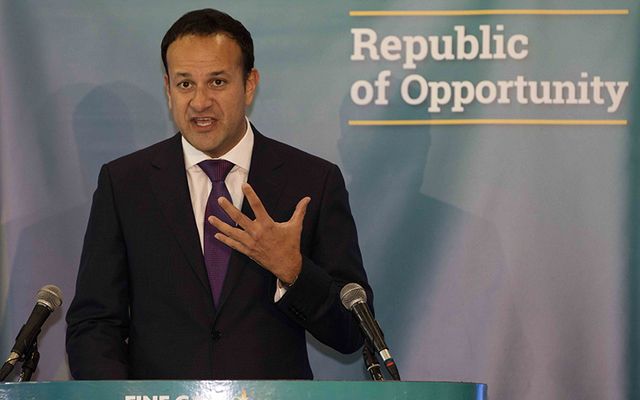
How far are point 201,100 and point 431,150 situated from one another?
1.36 metres

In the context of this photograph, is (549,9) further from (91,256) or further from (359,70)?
(91,256)

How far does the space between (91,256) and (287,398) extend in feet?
5.00

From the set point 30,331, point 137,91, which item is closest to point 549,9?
point 137,91

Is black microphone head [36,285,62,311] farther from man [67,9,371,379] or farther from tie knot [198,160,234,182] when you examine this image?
tie knot [198,160,234,182]

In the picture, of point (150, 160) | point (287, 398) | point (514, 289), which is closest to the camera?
point (287, 398)

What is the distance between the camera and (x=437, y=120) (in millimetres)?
4621

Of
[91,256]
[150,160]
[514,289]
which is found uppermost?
[150,160]

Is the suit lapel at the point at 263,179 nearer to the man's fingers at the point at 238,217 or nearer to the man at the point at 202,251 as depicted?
the man at the point at 202,251

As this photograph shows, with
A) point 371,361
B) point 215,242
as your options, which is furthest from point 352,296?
point 215,242

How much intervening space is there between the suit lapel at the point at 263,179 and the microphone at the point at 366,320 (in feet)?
2.14

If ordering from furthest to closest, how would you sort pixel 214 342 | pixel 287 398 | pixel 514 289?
pixel 514 289, pixel 214 342, pixel 287 398

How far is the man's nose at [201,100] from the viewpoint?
3.61m

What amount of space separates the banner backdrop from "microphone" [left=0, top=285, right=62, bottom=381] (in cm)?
156

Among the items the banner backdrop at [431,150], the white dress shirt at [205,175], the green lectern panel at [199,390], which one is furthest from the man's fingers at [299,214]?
the banner backdrop at [431,150]
